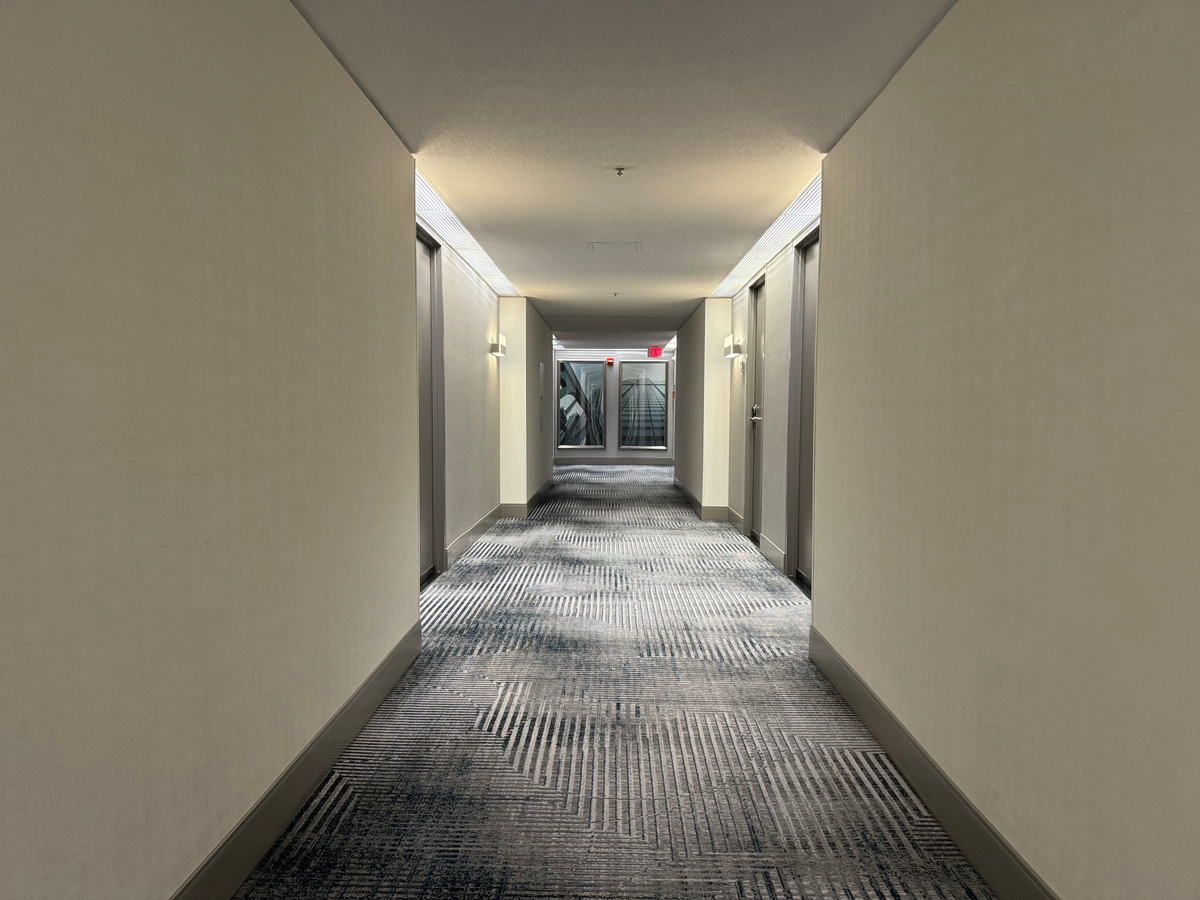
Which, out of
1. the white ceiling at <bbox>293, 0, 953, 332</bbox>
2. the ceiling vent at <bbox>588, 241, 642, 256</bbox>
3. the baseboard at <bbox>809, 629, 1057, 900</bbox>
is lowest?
the baseboard at <bbox>809, 629, 1057, 900</bbox>

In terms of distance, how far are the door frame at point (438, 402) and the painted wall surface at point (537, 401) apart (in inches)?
113

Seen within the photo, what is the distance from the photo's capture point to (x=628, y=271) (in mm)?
5875

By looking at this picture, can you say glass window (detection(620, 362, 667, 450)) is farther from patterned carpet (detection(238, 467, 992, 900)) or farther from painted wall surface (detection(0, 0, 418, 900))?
painted wall surface (detection(0, 0, 418, 900))

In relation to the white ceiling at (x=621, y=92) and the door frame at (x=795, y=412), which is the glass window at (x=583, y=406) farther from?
the white ceiling at (x=621, y=92)

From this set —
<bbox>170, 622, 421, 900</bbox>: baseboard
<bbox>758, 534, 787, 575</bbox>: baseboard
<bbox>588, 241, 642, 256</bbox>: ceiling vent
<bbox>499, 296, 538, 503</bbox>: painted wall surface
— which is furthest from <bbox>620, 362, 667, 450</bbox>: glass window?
<bbox>170, 622, 421, 900</bbox>: baseboard

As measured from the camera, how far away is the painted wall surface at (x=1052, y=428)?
1.18m

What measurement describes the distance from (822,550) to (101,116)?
3.00 m

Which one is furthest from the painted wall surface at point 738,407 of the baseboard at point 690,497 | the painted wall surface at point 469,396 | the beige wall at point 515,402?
the painted wall surface at point 469,396

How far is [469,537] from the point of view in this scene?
5.91 meters

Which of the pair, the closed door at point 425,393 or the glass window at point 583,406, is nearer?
the closed door at point 425,393

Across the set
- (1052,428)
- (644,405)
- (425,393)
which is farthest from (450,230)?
(644,405)

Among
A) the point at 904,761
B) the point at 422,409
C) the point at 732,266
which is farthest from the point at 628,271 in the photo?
the point at 904,761

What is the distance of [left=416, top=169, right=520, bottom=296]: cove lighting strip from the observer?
3798mm

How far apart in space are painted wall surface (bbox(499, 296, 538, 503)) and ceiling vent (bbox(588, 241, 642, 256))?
269 cm
